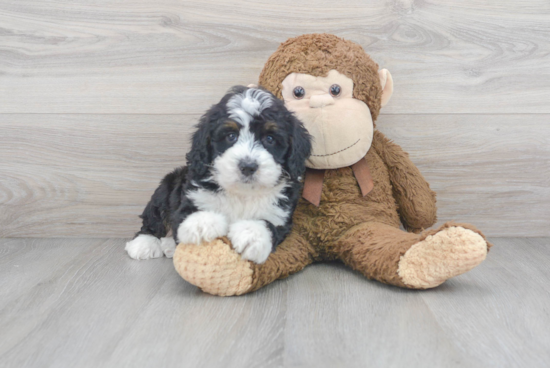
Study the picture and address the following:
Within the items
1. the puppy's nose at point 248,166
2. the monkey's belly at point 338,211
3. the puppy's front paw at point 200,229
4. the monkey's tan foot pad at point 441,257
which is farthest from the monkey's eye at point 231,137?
the monkey's tan foot pad at point 441,257

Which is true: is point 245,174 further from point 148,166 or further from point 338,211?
point 148,166

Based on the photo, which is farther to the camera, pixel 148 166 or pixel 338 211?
pixel 148 166

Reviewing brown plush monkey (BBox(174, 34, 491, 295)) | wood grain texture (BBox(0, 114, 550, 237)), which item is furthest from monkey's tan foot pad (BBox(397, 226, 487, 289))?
wood grain texture (BBox(0, 114, 550, 237))

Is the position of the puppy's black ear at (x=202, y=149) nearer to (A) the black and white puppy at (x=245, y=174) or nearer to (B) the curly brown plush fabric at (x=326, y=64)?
(A) the black and white puppy at (x=245, y=174)

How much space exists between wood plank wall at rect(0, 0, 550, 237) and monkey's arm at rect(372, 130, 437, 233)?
25 centimetres

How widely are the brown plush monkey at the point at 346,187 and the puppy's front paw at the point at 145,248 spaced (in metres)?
0.53

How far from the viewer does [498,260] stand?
1.76m

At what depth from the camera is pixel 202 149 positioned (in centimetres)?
138

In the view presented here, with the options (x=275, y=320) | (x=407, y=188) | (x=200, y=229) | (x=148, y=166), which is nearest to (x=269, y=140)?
(x=200, y=229)

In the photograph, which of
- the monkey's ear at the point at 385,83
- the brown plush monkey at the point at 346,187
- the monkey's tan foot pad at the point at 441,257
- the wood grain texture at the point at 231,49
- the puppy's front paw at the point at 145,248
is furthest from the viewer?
the wood grain texture at the point at 231,49

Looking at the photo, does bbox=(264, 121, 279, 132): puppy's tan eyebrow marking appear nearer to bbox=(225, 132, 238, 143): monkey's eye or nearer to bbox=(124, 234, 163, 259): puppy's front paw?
bbox=(225, 132, 238, 143): monkey's eye

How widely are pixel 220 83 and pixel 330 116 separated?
0.62 m

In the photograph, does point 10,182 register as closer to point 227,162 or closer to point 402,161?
point 227,162

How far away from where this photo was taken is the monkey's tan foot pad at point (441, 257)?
1247mm
